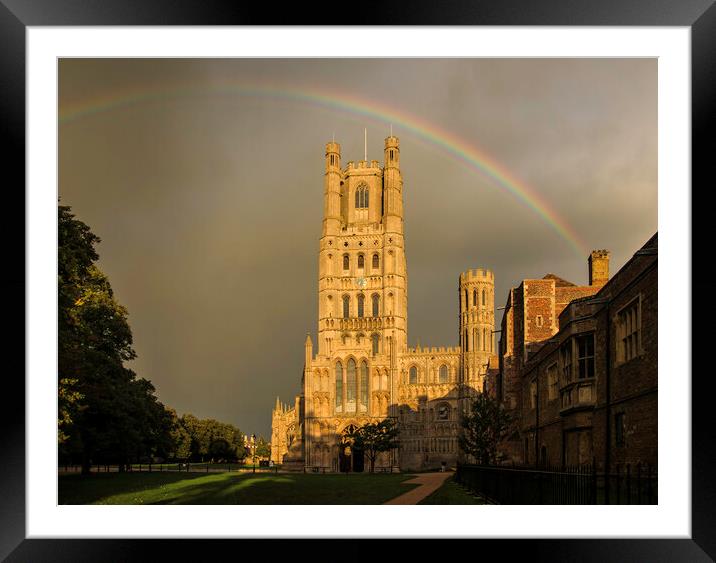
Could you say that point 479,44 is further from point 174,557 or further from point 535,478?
point 174,557

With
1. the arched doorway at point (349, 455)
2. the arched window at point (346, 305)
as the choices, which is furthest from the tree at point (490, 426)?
the arched window at point (346, 305)

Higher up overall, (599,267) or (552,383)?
(599,267)

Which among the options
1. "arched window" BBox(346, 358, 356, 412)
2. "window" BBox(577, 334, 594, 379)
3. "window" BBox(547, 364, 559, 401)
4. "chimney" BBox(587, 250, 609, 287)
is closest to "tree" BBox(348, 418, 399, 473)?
"arched window" BBox(346, 358, 356, 412)

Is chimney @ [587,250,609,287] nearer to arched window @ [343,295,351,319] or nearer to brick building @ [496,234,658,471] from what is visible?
brick building @ [496,234,658,471]

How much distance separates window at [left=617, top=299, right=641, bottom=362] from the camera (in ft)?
61.5

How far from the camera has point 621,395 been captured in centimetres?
1961

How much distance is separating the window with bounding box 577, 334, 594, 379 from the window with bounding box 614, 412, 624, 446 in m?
2.64

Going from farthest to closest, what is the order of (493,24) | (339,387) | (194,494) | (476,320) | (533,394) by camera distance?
(476,320) < (339,387) < (533,394) < (194,494) < (493,24)

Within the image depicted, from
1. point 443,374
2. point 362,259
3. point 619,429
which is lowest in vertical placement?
point 443,374

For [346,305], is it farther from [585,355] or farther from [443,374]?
[585,355]

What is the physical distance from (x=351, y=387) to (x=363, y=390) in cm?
157

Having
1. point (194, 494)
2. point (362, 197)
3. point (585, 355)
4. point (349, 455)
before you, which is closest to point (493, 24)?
point (585, 355)

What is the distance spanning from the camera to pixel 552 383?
92.2 feet

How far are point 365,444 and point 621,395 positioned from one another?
216 ft
